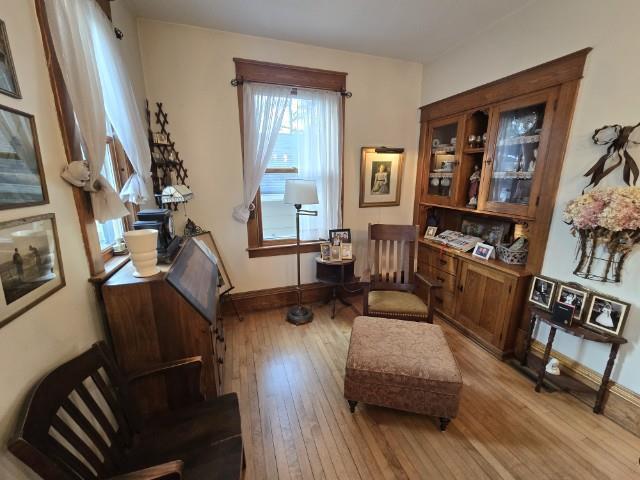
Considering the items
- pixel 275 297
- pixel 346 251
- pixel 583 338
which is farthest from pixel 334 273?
pixel 583 338

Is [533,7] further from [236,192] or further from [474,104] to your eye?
[236,192]

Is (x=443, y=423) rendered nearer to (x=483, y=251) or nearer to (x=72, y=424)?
(x=483, y=251)

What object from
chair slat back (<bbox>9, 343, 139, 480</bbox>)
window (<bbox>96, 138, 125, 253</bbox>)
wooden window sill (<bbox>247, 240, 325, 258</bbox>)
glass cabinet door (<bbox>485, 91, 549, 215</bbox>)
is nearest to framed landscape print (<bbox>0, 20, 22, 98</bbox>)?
window (<bbox>96, 138, 125, 253</bbox>)

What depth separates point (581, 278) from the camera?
1788 millimetres

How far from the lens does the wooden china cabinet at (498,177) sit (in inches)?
73.2

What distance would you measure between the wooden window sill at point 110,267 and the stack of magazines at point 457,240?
2660 millimetres

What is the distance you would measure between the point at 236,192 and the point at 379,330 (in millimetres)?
1838

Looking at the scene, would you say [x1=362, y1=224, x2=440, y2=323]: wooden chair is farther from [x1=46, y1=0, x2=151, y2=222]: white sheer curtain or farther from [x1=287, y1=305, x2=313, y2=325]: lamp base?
[x1=46, y1=0, x2=151, y2=222]: white sheer curtain

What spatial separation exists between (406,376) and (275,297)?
1808 mm

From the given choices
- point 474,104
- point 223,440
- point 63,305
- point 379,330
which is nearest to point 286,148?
point 474,104

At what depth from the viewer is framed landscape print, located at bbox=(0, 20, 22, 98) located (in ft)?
2.68

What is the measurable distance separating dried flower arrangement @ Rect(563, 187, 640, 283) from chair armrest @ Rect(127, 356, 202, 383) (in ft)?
7.41

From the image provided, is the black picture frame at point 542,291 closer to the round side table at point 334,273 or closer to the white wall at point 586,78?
the white wall at point 586,78

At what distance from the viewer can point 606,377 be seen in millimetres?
1632
